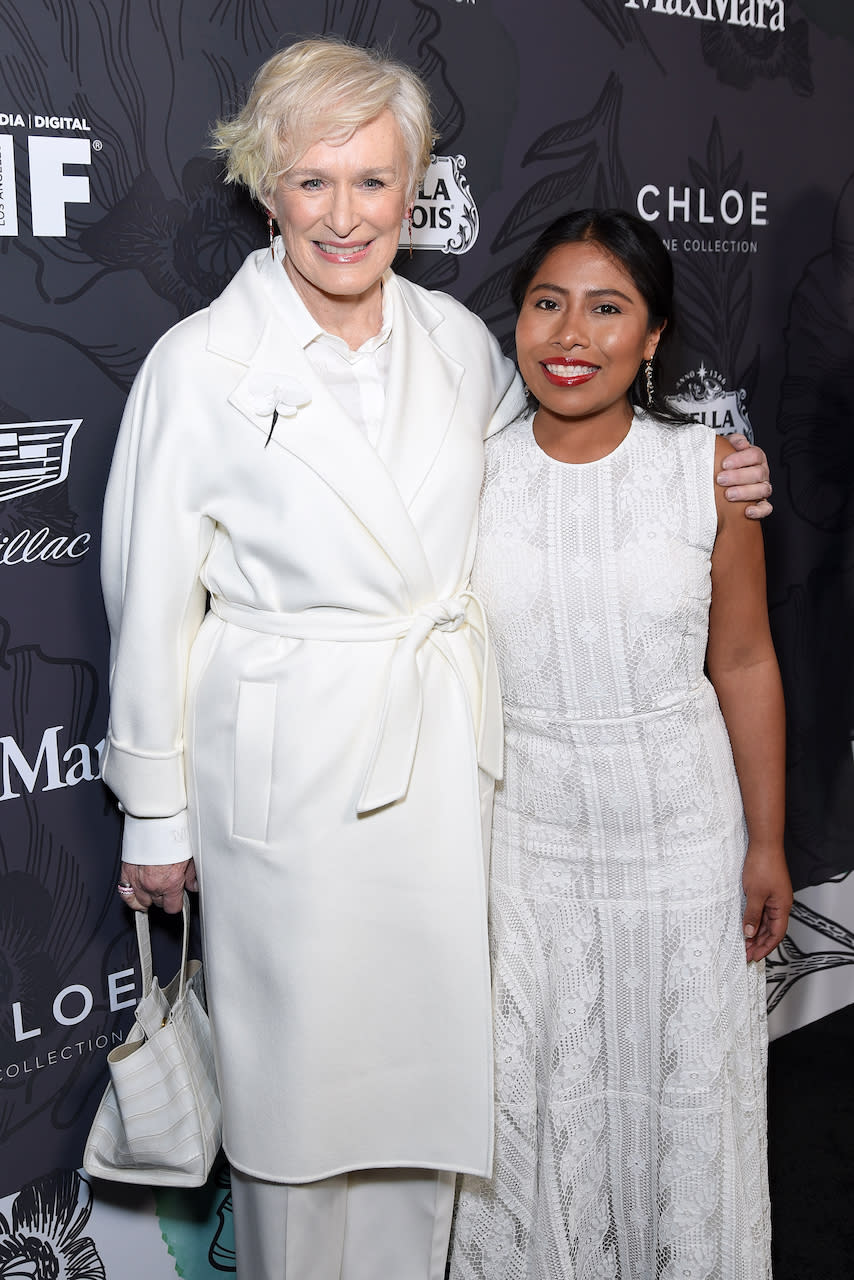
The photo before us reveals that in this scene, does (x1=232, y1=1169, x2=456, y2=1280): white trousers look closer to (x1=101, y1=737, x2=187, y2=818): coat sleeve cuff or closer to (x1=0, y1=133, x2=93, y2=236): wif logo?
(x1=101, y1=737, x2=187, y2=818): coat sleeve cuff

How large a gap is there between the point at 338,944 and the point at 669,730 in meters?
0.55

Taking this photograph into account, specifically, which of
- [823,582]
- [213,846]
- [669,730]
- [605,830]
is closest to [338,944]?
[213,846]

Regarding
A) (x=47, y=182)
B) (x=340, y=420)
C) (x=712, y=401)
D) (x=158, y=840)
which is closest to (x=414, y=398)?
(x=340, y=420)

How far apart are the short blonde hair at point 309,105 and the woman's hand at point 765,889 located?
1152 millimetres

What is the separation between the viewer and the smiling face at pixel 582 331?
5.69 feet

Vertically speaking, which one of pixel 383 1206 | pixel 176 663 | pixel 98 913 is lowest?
pixel 383 1206

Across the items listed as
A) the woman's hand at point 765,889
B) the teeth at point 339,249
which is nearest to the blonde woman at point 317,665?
the teeth at point 339,249

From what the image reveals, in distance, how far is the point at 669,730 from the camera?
1822 mm

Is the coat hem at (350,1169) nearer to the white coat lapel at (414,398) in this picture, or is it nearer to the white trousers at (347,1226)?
the white trousers at (347,1226)

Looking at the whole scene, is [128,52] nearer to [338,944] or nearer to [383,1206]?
[338,944]

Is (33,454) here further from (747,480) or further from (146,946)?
(747,480)

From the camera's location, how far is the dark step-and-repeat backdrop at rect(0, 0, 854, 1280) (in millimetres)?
1787

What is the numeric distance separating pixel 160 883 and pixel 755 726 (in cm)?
91

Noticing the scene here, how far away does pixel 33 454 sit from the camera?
1.82m
